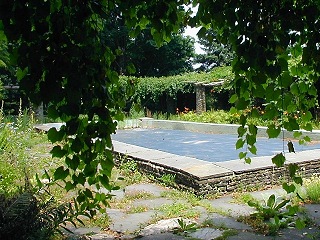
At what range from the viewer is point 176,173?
419 centimetres

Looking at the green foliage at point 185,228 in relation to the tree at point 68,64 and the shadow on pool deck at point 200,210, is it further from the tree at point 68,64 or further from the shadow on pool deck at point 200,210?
the tree at point 68,64

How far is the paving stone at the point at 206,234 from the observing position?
258 cm

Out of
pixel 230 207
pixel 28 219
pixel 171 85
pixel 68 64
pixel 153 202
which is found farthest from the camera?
pixel 171 85

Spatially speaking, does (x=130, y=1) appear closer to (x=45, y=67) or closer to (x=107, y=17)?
(x=107, y=17)

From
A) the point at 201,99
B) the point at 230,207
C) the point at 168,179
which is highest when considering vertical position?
the point at 201,99

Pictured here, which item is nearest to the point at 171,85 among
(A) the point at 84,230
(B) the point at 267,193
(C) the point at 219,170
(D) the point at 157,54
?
(D) the point at 157,54

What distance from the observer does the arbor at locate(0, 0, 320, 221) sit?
3.29 feet

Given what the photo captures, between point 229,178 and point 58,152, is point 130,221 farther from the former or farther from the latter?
point 58,152

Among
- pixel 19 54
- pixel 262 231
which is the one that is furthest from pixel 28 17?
pixel 262 231

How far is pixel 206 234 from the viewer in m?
2.64

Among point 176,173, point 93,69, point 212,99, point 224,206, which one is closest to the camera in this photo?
point 93,69

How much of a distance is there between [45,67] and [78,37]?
0.43 ft

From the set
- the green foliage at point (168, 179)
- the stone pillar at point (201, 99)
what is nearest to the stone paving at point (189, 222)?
the green foliage at point (168, 179)

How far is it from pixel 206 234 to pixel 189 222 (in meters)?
0.32
